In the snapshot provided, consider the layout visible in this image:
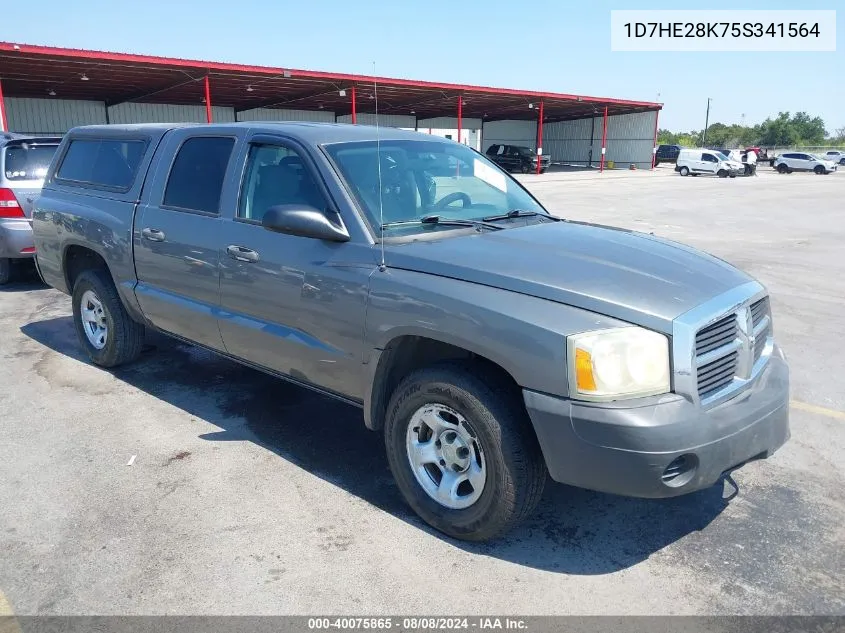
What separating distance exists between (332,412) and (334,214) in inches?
67.3

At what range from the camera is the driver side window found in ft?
12.5

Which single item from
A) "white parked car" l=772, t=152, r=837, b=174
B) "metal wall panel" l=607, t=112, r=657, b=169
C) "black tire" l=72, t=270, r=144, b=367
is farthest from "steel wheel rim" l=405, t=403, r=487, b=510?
"white parked car" l=772, t=152, r=837, b=174

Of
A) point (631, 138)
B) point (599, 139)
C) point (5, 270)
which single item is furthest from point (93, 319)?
point (599, 139)

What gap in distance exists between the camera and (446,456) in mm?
3221

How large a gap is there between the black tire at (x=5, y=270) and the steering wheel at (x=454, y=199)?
6.95m

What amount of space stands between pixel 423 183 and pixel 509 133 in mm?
53087

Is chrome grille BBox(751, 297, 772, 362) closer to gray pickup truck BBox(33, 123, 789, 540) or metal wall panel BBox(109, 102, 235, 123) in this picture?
gray pickup truck BBox(33, 123, 789, 540)

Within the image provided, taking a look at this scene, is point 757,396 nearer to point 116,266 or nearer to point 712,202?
point 116,266

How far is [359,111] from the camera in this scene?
137 feet

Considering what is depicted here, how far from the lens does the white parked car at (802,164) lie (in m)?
44.9

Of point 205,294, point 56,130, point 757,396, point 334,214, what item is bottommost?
point 757,396

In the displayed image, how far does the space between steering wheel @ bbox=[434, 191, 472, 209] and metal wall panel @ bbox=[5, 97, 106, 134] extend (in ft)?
111

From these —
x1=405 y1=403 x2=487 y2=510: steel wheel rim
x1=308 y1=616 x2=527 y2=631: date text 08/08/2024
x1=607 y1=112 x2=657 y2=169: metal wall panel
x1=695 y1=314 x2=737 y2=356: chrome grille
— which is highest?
x1=607 y1=112 x2=657 y2=169: metal wall panel

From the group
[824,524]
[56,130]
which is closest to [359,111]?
[56,130]
